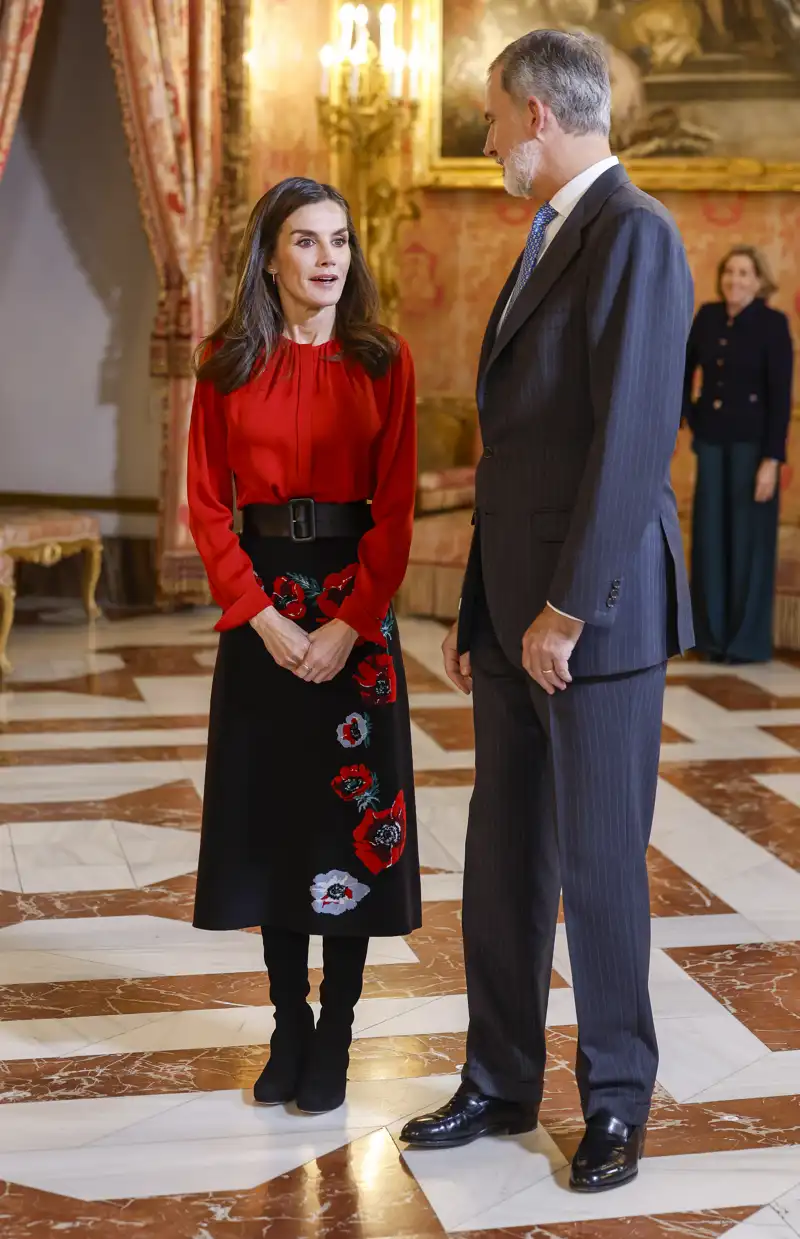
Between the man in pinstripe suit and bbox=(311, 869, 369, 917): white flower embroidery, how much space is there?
20 cm

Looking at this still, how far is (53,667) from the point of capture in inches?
264

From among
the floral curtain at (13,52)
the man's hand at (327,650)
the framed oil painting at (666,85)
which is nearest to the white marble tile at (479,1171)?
the man's hand at (327,650)

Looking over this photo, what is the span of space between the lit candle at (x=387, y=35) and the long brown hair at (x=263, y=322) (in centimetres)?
587

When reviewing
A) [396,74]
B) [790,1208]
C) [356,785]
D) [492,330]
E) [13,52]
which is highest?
[396,74]

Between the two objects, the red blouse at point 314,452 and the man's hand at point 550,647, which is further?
the red blouse at point 314,452

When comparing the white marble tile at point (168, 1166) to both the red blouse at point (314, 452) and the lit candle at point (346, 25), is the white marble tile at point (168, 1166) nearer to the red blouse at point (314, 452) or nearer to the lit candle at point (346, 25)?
the red blouse at point (314, 452)

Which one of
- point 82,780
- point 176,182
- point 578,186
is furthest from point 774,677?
point 578,186

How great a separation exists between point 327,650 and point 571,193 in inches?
31.4

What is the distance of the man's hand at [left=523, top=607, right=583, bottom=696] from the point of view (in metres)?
2.26

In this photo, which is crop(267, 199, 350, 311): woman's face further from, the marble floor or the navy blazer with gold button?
the navy blazer with gold button

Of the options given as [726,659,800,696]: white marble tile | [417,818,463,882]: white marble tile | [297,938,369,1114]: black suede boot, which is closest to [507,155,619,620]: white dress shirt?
[297,938,369,1114]: black suede boot

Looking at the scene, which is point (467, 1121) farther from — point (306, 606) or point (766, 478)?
point (766, 478)

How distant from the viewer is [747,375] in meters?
6.75

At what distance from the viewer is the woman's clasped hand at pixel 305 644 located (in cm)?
259
